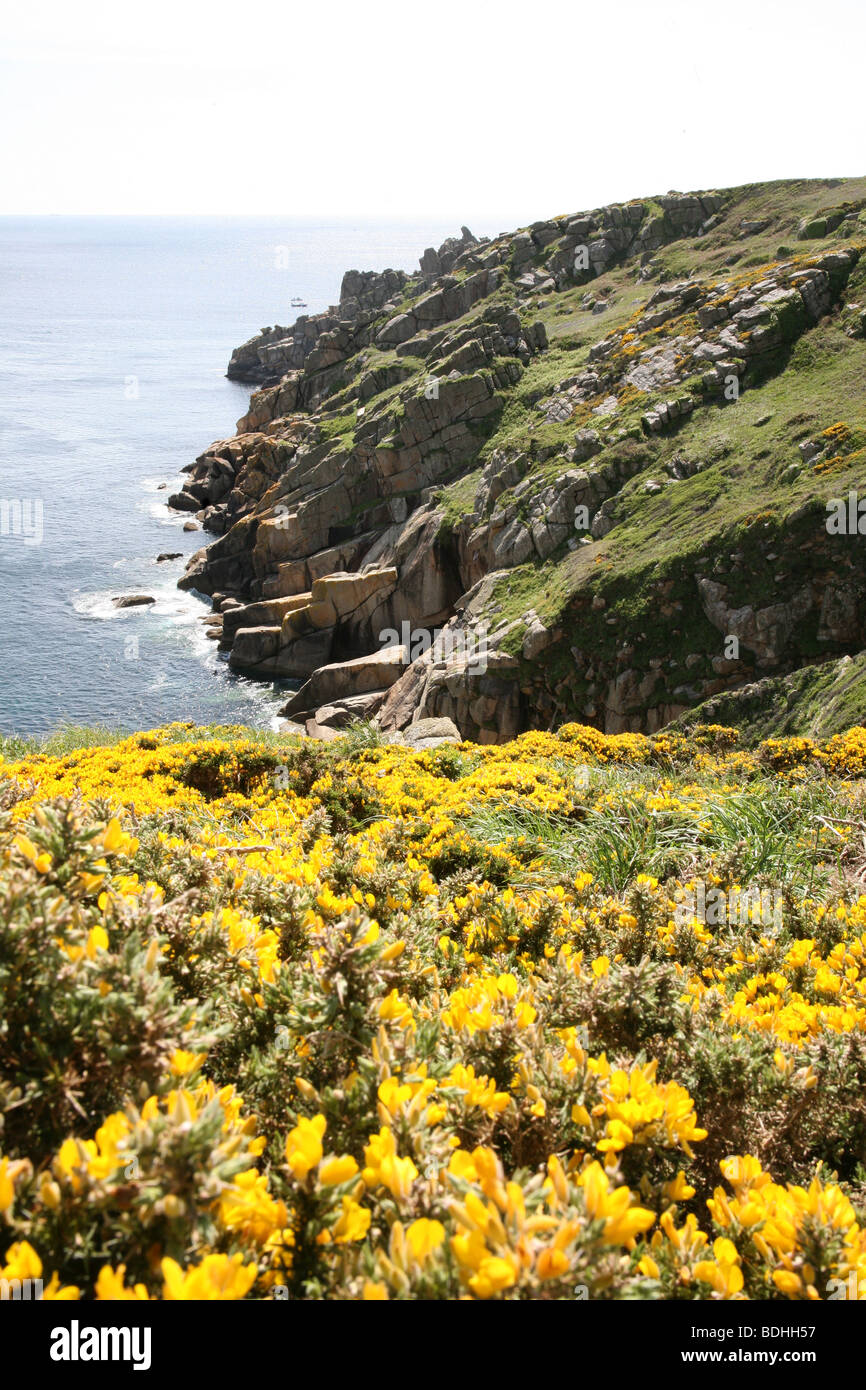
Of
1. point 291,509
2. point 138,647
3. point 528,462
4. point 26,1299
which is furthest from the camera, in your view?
point 291,509

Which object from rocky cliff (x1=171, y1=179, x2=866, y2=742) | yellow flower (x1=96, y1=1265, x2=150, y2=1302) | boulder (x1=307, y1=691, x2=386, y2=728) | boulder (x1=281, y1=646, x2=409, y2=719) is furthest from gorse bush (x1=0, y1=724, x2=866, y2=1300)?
boulder (x1=281, y1=646, x2=409, y2=719)

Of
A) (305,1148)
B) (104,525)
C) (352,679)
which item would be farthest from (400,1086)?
(104,525)

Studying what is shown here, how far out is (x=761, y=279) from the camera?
32.6 meters

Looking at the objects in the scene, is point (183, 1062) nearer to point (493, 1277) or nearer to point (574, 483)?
point (493, 1277)

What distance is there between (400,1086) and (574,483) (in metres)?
27.4

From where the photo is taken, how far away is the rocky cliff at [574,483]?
20250 mm

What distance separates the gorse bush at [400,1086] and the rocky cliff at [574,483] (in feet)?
54.7

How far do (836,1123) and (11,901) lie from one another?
263 centimetres

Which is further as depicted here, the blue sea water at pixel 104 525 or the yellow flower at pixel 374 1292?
the blue sea water at pixel 104 525

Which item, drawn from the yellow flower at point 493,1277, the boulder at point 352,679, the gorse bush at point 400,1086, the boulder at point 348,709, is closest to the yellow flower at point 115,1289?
the gorse bush at point 400,1086

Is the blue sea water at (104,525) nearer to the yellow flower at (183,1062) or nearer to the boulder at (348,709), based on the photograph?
the boulder at (348,709)

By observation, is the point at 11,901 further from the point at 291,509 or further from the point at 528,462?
the point at 291,509

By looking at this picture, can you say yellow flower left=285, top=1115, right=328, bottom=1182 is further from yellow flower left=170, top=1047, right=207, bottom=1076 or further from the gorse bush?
yellow flower left=170, top=1047, right=207, bottom=1076
